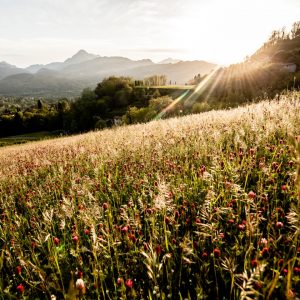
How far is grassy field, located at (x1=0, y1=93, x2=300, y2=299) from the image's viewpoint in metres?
1.94

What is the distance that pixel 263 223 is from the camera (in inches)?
104

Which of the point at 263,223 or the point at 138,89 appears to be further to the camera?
the point at 138,89

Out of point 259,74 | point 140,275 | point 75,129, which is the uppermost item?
point 259,74

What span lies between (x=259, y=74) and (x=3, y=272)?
70.2 m

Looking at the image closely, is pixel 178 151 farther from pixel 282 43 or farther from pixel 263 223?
pixel 282 43

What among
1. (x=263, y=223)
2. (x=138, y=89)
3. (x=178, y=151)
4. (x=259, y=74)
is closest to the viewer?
(x=263, y=223)

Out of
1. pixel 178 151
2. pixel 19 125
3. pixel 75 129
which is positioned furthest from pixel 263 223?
pixel 19 125

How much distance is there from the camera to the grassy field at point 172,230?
6.36ft

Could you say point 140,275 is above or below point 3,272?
above

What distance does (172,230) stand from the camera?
2.91m

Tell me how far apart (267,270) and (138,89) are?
5167 inches

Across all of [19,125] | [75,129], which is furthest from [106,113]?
[19,125]

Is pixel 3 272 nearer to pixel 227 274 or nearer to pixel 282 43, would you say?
pixel 227 274

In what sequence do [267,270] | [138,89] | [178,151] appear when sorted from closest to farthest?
1. [267,270]
2. [178,151]
3. [138,89]
